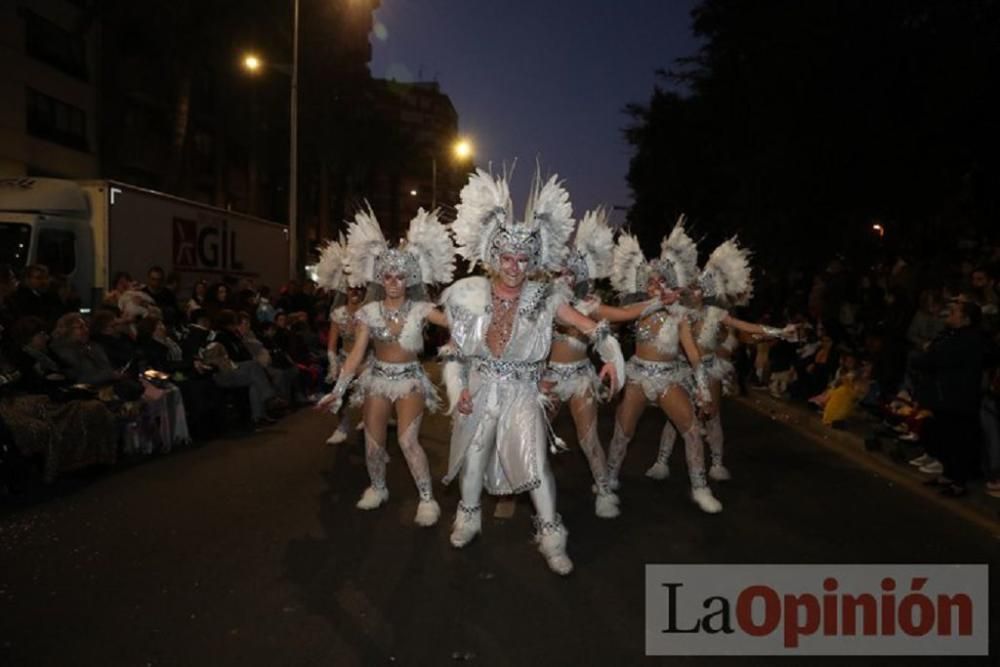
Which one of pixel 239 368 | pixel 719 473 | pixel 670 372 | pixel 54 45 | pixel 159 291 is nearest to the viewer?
pixel 670 372

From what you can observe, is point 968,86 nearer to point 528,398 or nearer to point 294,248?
point 528,398

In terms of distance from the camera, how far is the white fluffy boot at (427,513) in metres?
6.61

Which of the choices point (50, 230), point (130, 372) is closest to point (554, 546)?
point (130, 372)

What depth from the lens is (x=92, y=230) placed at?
14.6 m

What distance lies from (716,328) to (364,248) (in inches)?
130

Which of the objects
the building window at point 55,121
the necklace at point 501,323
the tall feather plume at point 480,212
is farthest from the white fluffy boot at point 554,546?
the building window at point 55,121

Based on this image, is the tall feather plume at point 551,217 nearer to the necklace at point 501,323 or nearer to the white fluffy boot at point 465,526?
the necklace at point 501,323

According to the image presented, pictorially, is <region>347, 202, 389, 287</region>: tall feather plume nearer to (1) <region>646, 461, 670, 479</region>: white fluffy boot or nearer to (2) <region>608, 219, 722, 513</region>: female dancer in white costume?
(2) <region>608, 219, 722, 513</region>: female dancer in white costume

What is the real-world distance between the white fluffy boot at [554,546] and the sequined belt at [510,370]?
3.05 ft

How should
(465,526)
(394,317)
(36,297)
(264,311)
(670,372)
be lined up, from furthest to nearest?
(264,311) → (36,297) → (670,372) → (394,317) → (465,526)

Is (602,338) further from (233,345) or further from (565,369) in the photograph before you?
(233,345)

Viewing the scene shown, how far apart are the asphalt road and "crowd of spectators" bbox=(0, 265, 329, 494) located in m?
0.46

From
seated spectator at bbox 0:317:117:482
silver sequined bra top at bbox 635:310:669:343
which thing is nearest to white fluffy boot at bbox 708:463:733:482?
silver sequined bra top at bbox 635:310:669:343

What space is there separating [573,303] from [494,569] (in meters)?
1.90
